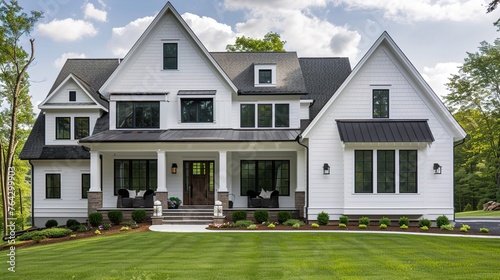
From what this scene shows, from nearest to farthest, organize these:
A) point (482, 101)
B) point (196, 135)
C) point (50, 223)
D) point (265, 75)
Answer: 1. point (196, 135)
2. point (50, 223)
3. point (265, 75)
4. point (482, 101)

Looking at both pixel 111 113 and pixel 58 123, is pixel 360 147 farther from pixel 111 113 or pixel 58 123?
pixel 58 123

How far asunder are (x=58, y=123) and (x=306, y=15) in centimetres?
1380

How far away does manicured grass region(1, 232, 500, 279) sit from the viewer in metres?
7.95

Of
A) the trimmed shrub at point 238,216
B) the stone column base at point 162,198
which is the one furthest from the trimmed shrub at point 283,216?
the stone column base at point 162,198

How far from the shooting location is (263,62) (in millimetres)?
21344

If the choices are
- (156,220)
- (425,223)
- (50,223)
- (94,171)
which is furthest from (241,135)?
(50,223)

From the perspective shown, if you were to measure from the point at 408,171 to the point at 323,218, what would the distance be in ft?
13.2

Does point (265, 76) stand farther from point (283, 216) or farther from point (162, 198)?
point (162, 198)

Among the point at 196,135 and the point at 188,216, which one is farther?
the point at 196,135

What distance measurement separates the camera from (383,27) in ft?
54.1

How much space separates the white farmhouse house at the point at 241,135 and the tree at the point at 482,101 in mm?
17683

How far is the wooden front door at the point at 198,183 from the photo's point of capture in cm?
1952

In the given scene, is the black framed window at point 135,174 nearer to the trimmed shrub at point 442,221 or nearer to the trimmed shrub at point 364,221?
the trimmed shrub at point 364,221

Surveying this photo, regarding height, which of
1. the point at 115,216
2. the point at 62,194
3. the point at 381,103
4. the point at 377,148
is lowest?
the point at 115,216
